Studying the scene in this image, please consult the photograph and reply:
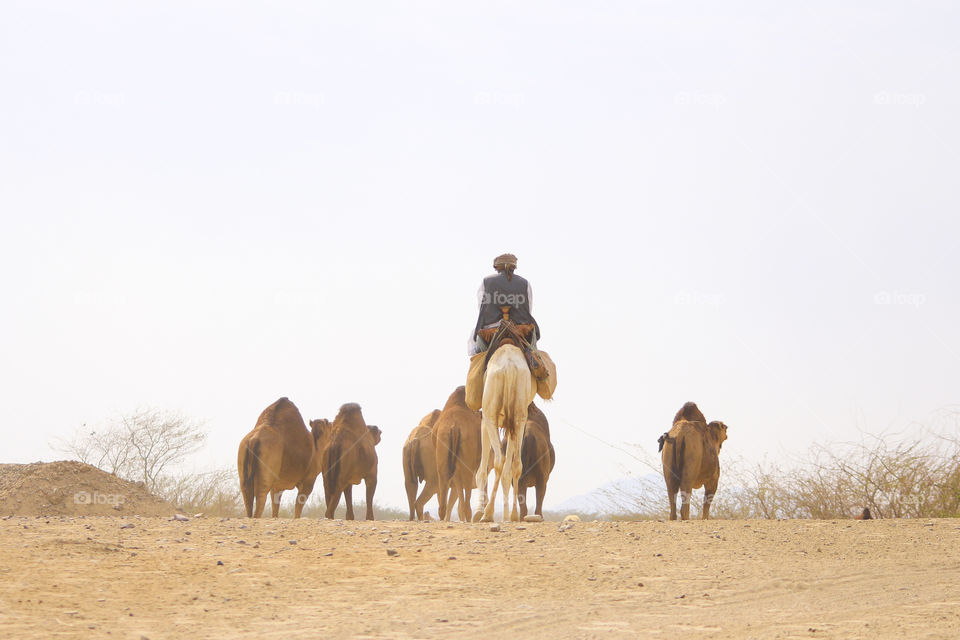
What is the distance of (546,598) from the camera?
7051 mm

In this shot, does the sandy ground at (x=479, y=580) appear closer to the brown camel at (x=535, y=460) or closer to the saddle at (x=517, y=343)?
the saddle at (x=517, y=343)

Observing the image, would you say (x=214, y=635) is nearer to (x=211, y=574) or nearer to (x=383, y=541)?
(x=211, y=574)

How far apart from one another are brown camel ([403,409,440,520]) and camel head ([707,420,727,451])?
509 cm

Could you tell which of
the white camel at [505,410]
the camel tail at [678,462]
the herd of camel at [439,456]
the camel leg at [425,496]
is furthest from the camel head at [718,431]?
the camel leg at [425,496]

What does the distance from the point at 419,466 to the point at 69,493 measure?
6159mm

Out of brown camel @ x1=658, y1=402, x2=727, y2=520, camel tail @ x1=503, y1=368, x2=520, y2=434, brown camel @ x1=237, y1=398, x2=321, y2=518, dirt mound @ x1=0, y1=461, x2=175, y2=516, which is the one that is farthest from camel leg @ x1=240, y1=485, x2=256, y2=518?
brown camel @ x1=658, y1=402, x2=727, y2=520

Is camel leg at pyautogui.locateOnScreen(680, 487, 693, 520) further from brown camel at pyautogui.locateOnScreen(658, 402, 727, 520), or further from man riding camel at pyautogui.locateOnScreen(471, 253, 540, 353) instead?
man riding camel at pyautogui.locateOnScreen(471, 253, 540, 353)

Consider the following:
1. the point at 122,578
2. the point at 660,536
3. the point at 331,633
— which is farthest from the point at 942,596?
the point at 122,578

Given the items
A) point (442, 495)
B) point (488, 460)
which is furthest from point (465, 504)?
point (488, 460)

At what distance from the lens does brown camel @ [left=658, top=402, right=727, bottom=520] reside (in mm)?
14109

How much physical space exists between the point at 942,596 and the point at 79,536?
23.1 ft

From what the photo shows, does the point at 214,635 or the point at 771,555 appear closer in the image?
the point at 214,635

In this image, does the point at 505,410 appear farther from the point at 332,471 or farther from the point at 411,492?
the point at 411,492

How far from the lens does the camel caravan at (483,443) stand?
11.7 m
